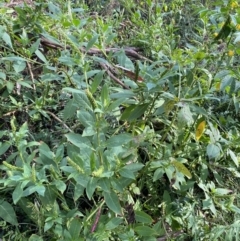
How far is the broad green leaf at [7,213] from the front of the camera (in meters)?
1.20

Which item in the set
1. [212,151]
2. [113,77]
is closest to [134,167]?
[212,151]

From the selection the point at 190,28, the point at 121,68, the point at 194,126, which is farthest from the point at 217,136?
the point at 190,28

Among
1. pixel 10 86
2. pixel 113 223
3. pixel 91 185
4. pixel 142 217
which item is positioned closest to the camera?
pixel 91 185

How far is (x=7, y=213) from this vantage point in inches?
47.6

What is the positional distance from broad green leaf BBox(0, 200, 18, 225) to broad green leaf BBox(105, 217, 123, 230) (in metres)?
0.27

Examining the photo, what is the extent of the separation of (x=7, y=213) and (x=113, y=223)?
1.03ft

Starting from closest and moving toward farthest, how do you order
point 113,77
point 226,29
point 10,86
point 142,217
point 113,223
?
point 113,223
point 142,217
point 226,29
point 10,86
point 113,77

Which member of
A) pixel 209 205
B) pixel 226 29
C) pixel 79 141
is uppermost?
pixel 226 29

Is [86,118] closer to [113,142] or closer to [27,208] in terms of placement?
[113,142]

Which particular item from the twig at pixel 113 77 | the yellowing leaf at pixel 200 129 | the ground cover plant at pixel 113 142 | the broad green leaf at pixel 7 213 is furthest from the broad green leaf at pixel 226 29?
the broad green leaf at pixel 7 213

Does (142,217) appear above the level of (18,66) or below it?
below

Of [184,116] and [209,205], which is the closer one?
[184,116]

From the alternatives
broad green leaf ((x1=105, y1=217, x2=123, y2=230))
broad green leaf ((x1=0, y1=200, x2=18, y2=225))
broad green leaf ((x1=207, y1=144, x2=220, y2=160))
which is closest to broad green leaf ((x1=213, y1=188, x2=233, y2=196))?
broad green leaf ((x1=207, y1=144, x2=220, y2=160))

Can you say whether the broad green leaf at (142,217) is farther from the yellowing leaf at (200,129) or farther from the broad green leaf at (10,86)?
the broad green leaf at (10,86)
